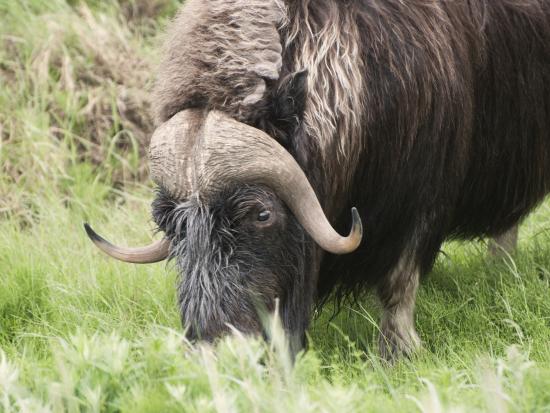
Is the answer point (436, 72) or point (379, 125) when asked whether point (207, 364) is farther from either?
point (436, 72)

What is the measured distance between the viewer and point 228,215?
3166 millimetres

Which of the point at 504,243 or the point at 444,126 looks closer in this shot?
the point at 444,126

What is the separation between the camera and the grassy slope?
8.04 ft

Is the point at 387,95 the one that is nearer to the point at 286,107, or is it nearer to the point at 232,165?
the point at 286,107

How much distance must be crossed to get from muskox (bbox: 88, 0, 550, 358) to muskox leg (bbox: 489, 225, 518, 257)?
0.52 m

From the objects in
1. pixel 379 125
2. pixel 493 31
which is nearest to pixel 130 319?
pixel 379 125

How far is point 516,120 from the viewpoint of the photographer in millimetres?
4082

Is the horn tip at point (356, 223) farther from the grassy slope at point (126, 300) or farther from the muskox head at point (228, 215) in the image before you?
the grassy slope at point (126, 300)

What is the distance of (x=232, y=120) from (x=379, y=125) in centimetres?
58

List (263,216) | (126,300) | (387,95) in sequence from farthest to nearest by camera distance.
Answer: (126,300) → (387,95) → (263,216)

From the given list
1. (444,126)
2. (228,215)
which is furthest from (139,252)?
(444,126)

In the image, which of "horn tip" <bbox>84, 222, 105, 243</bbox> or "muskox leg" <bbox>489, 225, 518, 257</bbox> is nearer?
"horn tip" <bbox>84, 222, 105, 243</bbox>

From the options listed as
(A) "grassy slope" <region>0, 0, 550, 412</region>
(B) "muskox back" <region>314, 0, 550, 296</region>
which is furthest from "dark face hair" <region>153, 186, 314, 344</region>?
(B) "muskox back" <region>314, 0, 550, 296</region>

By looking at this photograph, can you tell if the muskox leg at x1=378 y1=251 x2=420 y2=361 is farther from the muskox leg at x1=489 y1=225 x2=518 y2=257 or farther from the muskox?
the muskox leg at x1=489 y1=225 x2=518 y2=257
